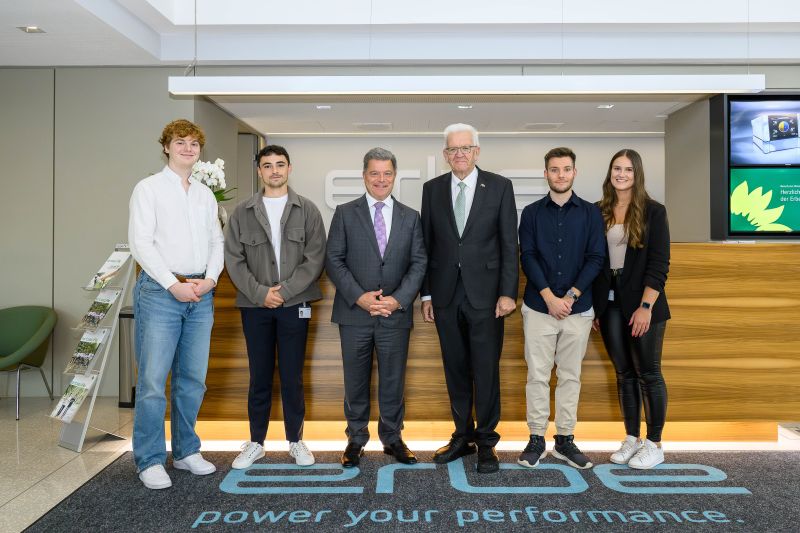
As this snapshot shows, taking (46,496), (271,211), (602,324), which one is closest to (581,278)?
(602,324)

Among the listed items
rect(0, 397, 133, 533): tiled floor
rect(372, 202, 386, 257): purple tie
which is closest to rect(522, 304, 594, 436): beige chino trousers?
rect(372, 202, 386, 257): purple tie

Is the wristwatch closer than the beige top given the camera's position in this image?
Yes

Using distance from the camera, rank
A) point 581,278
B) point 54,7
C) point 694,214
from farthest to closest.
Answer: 1. point 694,214
2. point 54,7
3. point 581,278

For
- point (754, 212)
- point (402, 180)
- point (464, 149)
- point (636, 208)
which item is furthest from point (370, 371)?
point (402, 180)

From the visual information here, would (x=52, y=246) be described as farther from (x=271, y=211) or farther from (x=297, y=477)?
(x=297, y=477)

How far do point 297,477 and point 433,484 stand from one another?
76 cm

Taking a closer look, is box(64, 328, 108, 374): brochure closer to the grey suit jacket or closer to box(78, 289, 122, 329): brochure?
box(78, 289, 122, 329): brochure

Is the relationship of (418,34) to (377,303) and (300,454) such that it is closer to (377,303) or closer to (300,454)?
(377,303)

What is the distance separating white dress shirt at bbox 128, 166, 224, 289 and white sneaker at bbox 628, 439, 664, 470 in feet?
8.65

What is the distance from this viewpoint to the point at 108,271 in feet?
13.5

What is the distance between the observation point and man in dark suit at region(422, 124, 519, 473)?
11.1 ft

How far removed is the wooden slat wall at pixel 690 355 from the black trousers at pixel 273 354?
0.44m

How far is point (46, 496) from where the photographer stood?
318 cm

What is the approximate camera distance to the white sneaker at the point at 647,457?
3484mm
